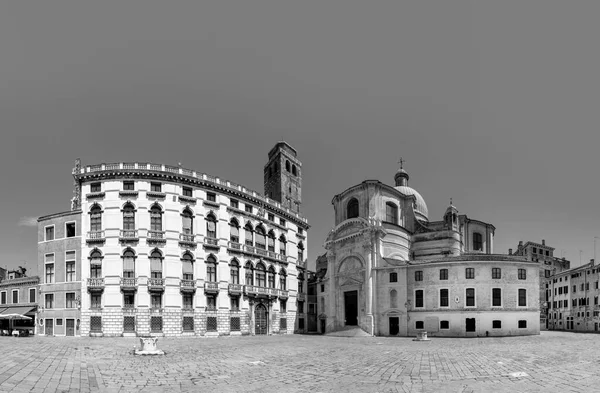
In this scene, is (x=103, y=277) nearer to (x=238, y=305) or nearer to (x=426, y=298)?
(x=238, y=305)

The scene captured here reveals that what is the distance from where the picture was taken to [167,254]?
155 ft

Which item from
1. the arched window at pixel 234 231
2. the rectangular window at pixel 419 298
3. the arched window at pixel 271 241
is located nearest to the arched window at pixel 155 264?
the arched window at pixel 234 231

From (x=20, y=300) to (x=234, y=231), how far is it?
26.0 metres

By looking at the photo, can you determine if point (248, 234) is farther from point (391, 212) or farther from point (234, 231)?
point (391, 212)

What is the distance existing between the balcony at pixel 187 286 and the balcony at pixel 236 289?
4984 millimetres

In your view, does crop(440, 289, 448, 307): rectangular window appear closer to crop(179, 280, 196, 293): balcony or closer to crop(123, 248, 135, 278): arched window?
crop(179, 280, 196, 293): balcony

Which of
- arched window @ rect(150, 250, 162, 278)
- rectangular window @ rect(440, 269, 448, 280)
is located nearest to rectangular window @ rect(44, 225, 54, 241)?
arched window @ rect(150, 250, 162, 278)

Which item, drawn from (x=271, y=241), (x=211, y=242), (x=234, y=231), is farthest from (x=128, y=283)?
(x=271, y=241)

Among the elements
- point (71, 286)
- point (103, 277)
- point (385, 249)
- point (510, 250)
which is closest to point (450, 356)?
point (385, 249)

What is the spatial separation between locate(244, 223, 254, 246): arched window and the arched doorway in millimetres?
7922

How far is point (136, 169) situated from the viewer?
47.4 m

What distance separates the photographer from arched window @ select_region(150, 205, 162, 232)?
157ft

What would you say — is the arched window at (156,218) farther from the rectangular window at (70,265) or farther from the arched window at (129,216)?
the rectangular window at (70,265)

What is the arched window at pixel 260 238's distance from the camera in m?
57.6
